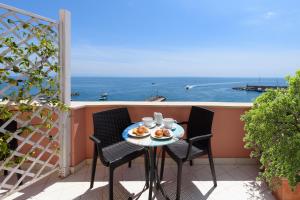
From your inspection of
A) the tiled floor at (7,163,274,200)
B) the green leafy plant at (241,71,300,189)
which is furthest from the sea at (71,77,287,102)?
the green leafy plant at (241,71,300,189)

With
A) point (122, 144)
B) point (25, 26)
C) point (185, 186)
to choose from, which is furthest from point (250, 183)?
point (25, 26)

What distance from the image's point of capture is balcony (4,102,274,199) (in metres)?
2.21

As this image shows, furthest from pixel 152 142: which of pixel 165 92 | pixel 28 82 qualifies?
pixel 165 92

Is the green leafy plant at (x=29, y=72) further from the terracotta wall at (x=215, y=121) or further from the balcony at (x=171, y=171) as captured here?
the terracotta wall at (x=215, y=121)

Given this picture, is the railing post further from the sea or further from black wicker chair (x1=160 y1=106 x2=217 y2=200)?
the sea

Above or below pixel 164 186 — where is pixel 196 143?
above

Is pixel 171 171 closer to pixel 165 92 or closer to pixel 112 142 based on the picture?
pixel 112 142

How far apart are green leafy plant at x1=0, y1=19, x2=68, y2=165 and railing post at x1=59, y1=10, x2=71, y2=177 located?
7cm

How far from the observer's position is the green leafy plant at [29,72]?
1.84 m

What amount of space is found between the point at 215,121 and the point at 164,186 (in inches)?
50.3

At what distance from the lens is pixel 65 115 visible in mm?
2504

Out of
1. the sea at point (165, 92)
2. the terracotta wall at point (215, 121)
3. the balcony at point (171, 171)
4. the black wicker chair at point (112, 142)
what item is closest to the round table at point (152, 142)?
the black wicker chair at point (112, 142)

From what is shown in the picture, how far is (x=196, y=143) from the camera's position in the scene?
8.05ft

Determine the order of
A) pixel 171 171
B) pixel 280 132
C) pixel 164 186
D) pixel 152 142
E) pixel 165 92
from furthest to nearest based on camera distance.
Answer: pixel 165 92
pixel 171 171
pixel 164 186
pixel 280 132
pixel 152 142
